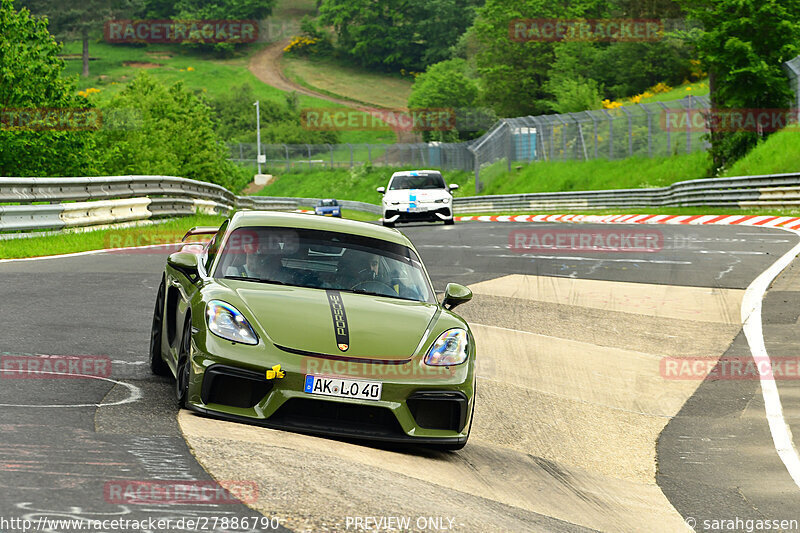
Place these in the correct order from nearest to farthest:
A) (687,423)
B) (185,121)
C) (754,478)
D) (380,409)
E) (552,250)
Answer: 1. (380,409)
2. (754,478)
3. (687,423)
4. (552,250)
5. (185,121)

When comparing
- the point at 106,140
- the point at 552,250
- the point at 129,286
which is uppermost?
the point at 129,286

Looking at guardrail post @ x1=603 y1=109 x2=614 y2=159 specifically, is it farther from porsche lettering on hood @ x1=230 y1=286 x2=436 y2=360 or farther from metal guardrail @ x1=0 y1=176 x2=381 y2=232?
porsche lettering on hood @ x1=230 y1=286 x2=436 y2=360

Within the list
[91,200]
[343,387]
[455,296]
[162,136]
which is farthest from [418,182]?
[162,136]

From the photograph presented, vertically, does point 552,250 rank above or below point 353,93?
above

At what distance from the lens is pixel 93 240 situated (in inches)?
757

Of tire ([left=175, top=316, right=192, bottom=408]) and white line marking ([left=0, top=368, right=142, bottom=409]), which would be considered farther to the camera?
tire ([left=175, top=316, right=192, bottom=408])

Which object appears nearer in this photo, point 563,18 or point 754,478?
point 754,478

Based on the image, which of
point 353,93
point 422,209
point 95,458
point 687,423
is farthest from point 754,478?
point 353,93

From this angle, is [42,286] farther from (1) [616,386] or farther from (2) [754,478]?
(2) [754,478]

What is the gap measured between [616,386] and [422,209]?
66.6 ft

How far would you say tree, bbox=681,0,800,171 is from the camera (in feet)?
120

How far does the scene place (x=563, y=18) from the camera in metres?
93.0

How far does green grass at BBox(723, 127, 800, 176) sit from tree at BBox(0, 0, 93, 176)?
26.7 meters

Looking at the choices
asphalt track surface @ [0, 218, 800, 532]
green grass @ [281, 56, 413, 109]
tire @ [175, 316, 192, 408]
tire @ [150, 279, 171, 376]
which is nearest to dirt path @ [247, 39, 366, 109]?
green grass @ [281, 56, 413, 109]
